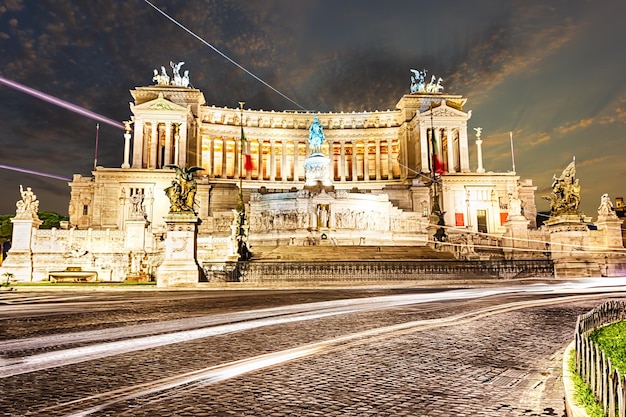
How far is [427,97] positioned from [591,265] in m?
53.3

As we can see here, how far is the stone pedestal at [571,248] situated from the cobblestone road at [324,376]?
1931 centimetres

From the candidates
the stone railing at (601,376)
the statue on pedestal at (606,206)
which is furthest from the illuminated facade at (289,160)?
the stone railing at (601,376)

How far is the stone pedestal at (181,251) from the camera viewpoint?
2320cm

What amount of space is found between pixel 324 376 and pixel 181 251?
62.4ft

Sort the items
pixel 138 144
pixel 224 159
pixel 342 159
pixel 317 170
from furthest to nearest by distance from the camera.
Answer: pixel 342 159
pixel 224 159
pixel 138 144
pixel 317 170

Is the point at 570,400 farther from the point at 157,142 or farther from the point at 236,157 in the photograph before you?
the point at 236,157

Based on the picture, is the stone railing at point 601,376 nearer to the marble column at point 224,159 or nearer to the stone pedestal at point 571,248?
the stone pedestal at point 571,248

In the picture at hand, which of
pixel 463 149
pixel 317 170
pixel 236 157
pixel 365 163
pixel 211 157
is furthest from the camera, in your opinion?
pixel 365 163

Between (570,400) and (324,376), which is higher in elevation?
(570,400)

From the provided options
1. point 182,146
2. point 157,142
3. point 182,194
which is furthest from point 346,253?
point 157,142

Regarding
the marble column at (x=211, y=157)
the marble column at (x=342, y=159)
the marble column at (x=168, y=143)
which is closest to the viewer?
the marble column at (x=168, y=143)

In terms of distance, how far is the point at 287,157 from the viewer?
3182 inches

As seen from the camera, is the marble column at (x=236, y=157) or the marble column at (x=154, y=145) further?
the marble column at (x=236, y=157)

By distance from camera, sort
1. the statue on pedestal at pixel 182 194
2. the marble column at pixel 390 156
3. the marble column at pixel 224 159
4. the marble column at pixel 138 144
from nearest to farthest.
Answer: the statue on pedestal at pixel 182 194 → the marble column at pixel 138 144 → the marble column at pixel 224 159 → the marble column at pixel 390 156
